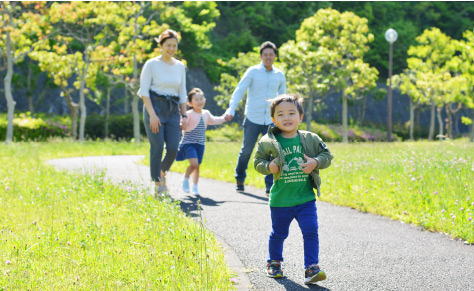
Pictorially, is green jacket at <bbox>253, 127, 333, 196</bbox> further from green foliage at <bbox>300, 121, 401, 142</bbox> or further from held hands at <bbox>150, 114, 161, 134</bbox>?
green foliage at <bbox>300, 121, 401, 142</bbox>

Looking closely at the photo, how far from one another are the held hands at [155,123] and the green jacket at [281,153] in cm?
308

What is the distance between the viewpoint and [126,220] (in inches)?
206

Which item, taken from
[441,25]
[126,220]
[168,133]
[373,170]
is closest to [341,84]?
[373,170]

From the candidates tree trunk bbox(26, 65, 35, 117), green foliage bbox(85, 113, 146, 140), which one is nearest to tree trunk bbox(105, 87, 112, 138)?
green foliage bbox(85, 113, 146, 140)

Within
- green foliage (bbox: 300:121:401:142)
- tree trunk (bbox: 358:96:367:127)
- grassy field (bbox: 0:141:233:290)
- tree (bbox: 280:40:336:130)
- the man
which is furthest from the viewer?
tree trunk (bbox: 358:96:367:127)

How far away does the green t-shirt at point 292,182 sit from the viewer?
382 centimetres

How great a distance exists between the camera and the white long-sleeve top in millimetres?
6801

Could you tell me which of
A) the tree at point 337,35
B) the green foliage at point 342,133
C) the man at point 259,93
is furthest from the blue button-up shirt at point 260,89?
the green foliage at point 342,133

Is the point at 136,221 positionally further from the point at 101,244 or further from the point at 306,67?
the point at 306,67

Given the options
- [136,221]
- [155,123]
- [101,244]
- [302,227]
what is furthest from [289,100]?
[155,123]

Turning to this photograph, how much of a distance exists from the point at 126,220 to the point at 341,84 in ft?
82.5

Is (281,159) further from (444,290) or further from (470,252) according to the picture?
(470,252)

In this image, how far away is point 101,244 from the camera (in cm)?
426

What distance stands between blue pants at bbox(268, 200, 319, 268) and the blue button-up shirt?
4.10 m
